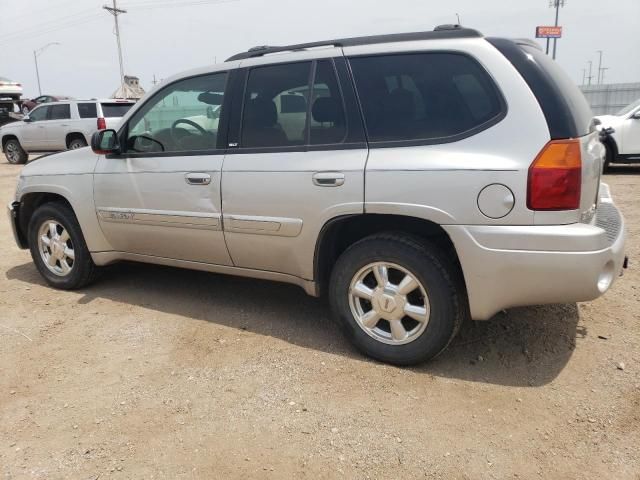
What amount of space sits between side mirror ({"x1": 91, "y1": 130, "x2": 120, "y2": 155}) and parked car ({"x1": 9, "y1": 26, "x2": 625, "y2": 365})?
0.02 metres

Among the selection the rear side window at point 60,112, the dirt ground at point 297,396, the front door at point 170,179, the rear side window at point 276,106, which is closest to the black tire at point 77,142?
the rear side window at point 60,112

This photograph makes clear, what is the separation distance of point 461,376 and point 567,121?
1497 mm

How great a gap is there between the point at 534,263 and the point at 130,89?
1314 inches

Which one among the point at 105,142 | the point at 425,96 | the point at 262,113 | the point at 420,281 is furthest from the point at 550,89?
the point at 105,142

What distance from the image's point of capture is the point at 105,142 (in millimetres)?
4125

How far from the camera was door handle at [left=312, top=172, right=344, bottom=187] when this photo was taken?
3.14 metres

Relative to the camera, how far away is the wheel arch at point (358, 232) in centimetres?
311

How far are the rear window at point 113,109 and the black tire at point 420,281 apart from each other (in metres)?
12.9

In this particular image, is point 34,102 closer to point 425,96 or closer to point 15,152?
point 15,152

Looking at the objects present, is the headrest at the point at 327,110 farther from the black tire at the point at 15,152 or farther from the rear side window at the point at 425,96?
the black tire at the point at 15,152

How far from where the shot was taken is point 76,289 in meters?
4.74

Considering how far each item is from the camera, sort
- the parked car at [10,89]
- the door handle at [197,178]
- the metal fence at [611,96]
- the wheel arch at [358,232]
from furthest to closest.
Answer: the parked car at [10,89] < the metal fence at [611,96] < the door handle at [197,178] < the wheel arch at [358,232]

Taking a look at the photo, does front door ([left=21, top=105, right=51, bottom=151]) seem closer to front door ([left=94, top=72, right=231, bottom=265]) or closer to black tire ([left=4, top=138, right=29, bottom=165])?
black tire ([left=4, top=138, right=29, bottom=165])

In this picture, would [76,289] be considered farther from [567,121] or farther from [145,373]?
[567,121]
